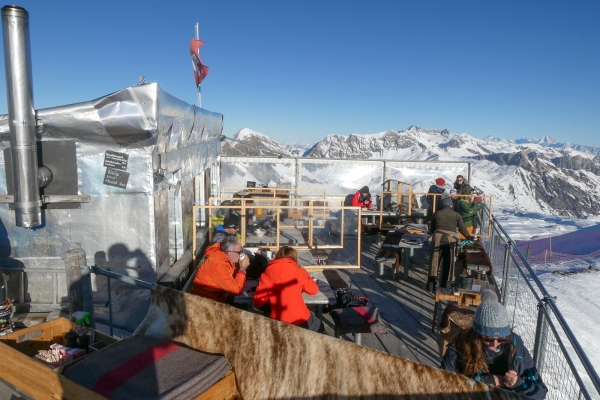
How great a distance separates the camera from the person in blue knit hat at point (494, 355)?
3.12 metres

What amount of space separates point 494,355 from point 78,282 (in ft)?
12.7

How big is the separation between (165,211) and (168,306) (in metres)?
3.31

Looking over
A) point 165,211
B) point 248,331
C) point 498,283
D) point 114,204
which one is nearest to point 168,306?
point 248,331

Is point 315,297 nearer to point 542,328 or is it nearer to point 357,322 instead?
point 357,322

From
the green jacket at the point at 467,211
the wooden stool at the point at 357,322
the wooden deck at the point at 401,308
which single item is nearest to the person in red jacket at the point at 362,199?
the wooden deck at the point at 401,308

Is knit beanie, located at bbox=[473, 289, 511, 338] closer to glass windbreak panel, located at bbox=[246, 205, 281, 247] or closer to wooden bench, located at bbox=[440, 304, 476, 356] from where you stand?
wooden bench, located at bbox=[440, 304, 476, 356]

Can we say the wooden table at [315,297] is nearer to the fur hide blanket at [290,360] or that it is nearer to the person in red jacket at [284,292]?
the person in red jacket at [284,292]

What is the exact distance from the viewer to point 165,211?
647cm

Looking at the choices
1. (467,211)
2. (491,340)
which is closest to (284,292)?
(491,340)

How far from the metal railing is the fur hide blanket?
2.85 ft

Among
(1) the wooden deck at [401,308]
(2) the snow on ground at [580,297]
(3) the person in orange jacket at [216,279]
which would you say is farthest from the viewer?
(2) the snow on ground at [580,297]

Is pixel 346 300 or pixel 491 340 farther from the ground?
pixel 491 340

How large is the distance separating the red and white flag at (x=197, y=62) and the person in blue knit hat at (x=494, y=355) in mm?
9518

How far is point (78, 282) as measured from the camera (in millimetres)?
4484
